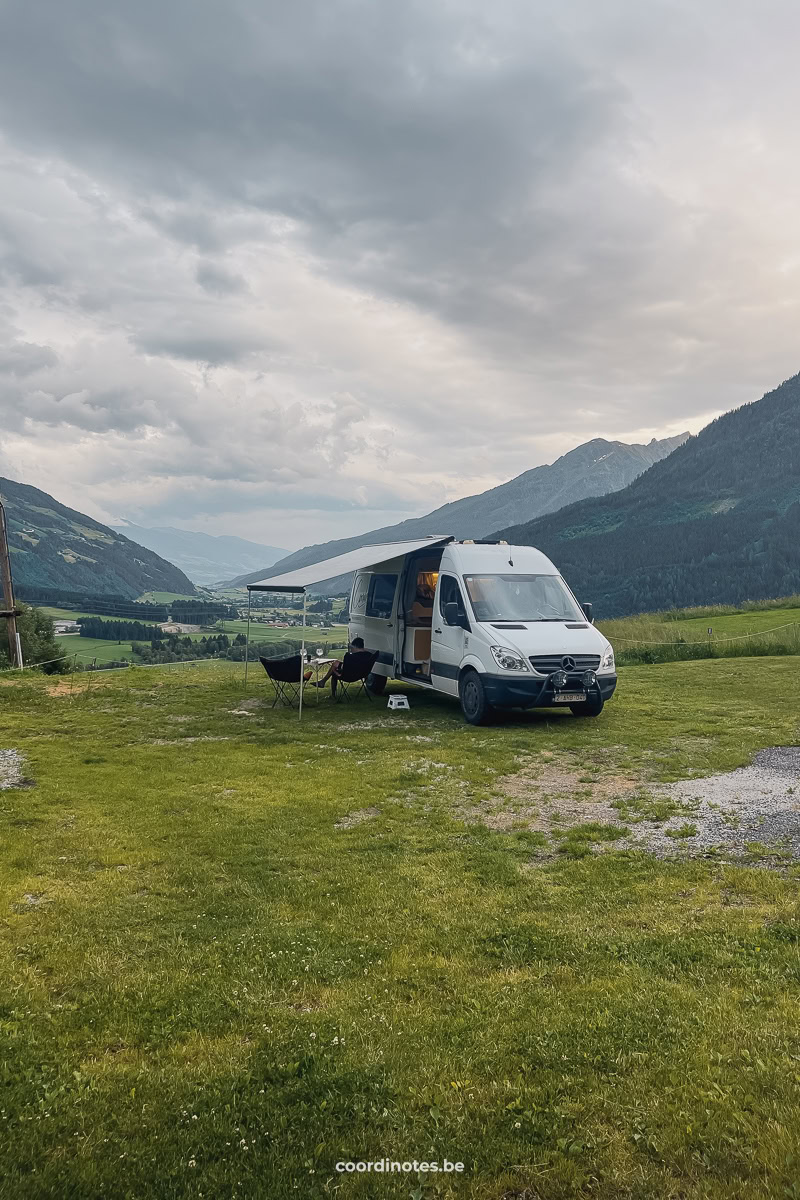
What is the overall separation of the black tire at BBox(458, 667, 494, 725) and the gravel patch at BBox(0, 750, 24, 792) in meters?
6.56

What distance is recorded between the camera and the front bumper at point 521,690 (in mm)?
11250

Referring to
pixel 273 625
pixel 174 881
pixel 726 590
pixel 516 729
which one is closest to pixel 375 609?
pixel 273 625

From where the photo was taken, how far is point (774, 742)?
9.80 meters

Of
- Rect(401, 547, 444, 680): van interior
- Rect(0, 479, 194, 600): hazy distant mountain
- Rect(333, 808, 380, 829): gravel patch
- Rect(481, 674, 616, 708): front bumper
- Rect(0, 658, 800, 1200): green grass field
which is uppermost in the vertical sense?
Rect(0, 479, 194, 600): hazy distant mountain

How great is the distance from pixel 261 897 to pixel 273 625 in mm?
10271

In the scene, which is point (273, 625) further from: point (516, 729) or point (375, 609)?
point (516, 729)

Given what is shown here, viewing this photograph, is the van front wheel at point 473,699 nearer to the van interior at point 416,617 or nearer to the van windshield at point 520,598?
the van windshield at point 520,598

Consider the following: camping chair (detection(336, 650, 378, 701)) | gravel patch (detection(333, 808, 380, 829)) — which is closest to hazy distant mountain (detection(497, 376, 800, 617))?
camping chair (detection(336, 650, 378, 701))

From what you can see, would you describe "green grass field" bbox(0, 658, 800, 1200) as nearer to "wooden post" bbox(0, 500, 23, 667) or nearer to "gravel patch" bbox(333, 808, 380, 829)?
"gravel patch" bbox(333, 808, 380, 829)

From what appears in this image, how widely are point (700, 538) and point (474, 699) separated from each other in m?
145

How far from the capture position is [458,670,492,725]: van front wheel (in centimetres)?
1166

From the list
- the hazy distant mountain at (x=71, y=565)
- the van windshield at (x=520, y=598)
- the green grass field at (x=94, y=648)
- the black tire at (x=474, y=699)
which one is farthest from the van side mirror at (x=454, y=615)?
the hazy distant mountain at (x=71, y=565)

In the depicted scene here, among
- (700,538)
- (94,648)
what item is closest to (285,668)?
(94,648)

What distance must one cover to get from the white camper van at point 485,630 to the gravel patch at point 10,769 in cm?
660
